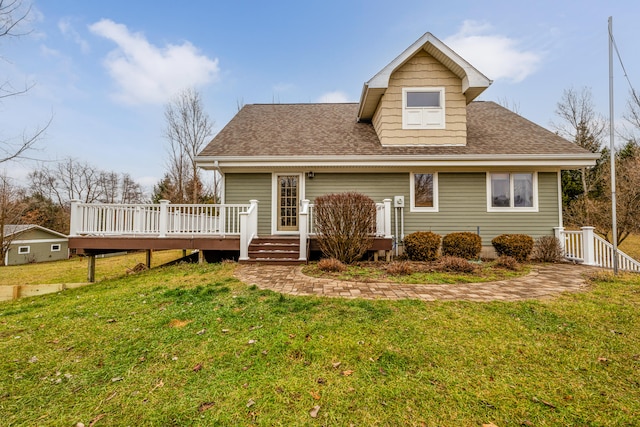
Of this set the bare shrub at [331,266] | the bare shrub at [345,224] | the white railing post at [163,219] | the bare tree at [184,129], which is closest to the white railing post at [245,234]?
the bare shrub at [345,224]

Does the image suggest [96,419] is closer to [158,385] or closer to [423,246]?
[158,385]

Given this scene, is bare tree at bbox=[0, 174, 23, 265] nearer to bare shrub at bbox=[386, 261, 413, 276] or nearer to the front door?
the front door

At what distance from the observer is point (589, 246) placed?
7.46m

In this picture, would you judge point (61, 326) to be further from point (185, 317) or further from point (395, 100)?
point (395, 100)

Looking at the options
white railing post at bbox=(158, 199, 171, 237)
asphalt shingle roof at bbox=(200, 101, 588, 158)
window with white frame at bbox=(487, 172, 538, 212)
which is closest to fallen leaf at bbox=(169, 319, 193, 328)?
white railing post at bbox=(158, 199, 171, 237)

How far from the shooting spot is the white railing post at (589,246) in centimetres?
743

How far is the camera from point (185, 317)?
3.61 metres

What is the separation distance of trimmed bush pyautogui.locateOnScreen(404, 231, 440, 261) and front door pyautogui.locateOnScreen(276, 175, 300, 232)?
3802 mm

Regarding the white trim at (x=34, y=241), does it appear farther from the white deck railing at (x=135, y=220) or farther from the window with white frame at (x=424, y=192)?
the window with white frame at (x=424, y=192)

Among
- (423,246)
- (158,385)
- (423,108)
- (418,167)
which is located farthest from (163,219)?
(423,108)

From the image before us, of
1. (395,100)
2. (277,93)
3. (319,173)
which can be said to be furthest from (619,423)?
(277,93)

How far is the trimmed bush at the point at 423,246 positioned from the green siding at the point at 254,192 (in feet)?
15.2

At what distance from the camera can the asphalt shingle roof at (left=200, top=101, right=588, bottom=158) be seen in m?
8.82

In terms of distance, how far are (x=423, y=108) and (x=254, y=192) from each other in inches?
253
